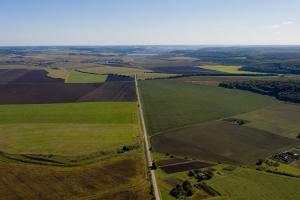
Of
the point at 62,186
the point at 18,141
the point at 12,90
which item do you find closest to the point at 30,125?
the point at 18,141

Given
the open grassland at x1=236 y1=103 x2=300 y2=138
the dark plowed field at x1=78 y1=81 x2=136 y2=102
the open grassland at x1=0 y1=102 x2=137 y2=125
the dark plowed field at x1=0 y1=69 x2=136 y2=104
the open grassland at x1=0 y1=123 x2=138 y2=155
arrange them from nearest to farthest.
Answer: the open grassland at x1=0 y1=123 x2=138 y2=155, the open grassland at x1=236 y1=103 x2=300 y2=138, the open grassland at x1=0 y1=102 x2=137 y2=125, the dark plowed field at x1=0 y1=69 x2=136 y2=104, the dark plowed field at x1=78 y1=81 x2=136 y2=102

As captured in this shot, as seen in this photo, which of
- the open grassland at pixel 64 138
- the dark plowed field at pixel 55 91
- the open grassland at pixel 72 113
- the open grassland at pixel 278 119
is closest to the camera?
the open grassland at pixel 64 138

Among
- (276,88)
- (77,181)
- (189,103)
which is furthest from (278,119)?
(77,181)

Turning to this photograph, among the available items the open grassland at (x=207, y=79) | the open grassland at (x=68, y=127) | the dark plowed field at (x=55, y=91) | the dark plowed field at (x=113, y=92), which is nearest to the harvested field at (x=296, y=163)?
the open grassland at (x=68, y=127)

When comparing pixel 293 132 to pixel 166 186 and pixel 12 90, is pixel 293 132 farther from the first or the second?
pixel 12 90

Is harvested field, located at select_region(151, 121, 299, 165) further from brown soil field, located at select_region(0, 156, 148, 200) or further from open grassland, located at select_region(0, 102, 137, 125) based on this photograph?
open grassland, located at select_region(0, 102, 137, 125)

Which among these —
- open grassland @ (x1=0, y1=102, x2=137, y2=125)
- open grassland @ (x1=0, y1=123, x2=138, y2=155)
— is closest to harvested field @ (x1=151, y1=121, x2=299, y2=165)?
open grassland @ (x1=0, y1=123, x2=138, y2=155)

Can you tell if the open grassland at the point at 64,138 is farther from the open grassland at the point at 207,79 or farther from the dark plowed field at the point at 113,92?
the open grassland at the point at 207,79

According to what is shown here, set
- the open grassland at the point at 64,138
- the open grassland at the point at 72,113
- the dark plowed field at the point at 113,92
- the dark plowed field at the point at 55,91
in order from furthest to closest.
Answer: the dark plowed field at the point at 113,92 < the dark plowed field at the point at 55,91 < the open grassland at the point at 72,113 < the open grassland at the point at 64,138
